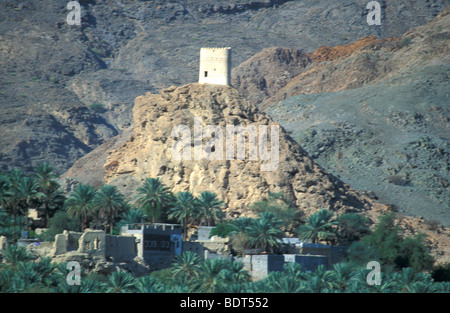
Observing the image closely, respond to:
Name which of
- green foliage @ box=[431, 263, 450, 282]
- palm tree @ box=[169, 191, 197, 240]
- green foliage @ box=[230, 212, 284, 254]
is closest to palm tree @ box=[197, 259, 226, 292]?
green foliage @ box=[230, 212, 284, 254]

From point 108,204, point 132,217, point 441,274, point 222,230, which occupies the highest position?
point 108,204

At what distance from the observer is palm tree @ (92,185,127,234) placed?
84.2 metres

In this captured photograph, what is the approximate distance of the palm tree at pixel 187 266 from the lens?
73125mm

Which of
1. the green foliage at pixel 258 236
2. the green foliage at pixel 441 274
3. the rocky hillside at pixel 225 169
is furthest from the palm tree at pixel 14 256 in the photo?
the green foliage at pixel 441 274

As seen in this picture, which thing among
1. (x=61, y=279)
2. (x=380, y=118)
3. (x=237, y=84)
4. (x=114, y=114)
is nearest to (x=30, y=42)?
(x=114, y=114)

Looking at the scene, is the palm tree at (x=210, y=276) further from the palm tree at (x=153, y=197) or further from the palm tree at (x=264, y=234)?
the palm tree at (x=153, y=197)

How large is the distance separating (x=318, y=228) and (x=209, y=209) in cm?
894

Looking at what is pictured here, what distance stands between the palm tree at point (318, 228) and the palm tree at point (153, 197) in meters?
11.2

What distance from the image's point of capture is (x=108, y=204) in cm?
8444

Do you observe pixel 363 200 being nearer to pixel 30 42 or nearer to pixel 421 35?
pixel 421 35

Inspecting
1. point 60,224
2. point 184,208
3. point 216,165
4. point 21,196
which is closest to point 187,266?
point 184,208

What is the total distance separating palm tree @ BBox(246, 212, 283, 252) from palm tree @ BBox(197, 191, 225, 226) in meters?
5.79

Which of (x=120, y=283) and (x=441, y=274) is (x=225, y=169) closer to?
(x=441, y=274)
